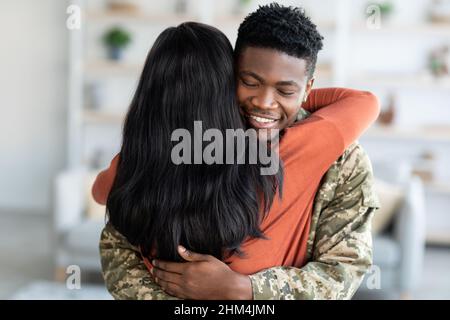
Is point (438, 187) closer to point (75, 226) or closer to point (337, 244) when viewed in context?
point (75, 226)

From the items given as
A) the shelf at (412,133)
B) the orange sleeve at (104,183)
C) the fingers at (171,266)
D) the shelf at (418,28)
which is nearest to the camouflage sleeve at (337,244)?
the fingers at (171,266)

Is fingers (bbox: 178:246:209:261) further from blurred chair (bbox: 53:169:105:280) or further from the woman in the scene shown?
blurred chair (bbox: 53:169:105:280)

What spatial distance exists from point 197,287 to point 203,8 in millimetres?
3659

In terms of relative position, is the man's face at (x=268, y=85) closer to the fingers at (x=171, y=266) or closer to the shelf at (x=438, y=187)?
the fingers at (x=171, y=266)

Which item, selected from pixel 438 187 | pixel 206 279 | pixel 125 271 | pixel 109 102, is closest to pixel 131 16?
pixel 109 102

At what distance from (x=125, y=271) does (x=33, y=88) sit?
14.0 feet

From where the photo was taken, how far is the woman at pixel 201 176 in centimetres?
100

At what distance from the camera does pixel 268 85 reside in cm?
100

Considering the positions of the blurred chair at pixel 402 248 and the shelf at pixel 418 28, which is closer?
the blurred chair at pixel 402 248

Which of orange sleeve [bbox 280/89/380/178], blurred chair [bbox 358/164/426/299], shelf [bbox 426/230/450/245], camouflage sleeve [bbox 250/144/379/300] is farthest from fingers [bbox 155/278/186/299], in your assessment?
shelf [bbox 426/230/450/245]

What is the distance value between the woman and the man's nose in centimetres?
4

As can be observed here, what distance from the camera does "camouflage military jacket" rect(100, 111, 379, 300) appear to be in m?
1.02

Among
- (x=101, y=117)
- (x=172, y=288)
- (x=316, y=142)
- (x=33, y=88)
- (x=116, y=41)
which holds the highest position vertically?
(x=116, y=41)

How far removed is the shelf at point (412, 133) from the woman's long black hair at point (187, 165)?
11.3 ft
